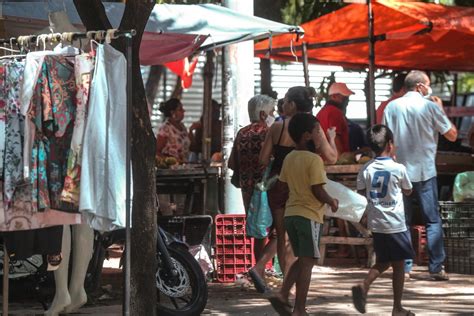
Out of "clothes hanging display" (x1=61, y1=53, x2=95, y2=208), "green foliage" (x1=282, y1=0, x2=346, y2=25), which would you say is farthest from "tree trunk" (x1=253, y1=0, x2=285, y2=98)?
"clothes hanging display" (x1=61, y1=53, x2=95, y2=208)

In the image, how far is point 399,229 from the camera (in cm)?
842

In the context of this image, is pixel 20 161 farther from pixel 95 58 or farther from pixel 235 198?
pixel 235 198

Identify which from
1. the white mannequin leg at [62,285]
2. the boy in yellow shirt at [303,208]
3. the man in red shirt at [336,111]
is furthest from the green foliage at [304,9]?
the white mannequin leg at [62,285]

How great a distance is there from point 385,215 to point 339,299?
155 cm

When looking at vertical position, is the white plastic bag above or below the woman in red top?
below

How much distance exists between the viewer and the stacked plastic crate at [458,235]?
1171 cm

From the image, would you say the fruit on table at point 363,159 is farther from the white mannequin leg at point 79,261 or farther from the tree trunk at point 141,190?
the tree trunk at point 141,190

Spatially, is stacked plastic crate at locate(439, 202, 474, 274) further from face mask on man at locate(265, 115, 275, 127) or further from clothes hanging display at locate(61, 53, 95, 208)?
clothes hanging display at locate(61, 53, 95, 208)

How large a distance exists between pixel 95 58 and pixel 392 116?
530cm

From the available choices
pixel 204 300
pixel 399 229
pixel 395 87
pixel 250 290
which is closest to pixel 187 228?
pixel 250 290

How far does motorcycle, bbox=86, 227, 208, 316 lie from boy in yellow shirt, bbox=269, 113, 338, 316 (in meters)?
0.70

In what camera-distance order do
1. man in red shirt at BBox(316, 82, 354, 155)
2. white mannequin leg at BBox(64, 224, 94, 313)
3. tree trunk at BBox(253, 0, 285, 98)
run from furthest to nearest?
tree trunk at BBox(253, 0, 285, 98) → man in red shirt at BBox(316, 82, 354, 155) → white mannequin leg at BBox(64, 224, 94, 313)

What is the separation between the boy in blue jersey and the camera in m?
8.32

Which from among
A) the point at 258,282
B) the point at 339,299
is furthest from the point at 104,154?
the point at 339,299
